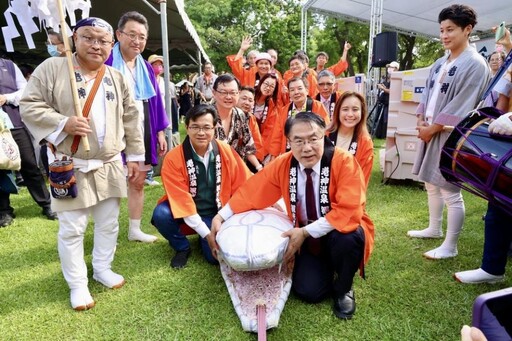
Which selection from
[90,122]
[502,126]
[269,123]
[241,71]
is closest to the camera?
[502,126]

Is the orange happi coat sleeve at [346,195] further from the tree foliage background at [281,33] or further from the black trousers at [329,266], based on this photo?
the tree foliage background at [281,33]

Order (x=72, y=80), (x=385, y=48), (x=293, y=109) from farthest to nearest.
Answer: (x=385, y=48) → (x=293, y=109) → (x=72, y=80)

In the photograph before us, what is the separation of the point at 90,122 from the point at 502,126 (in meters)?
2.30

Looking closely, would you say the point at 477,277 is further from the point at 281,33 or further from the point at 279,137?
the point at 281,33

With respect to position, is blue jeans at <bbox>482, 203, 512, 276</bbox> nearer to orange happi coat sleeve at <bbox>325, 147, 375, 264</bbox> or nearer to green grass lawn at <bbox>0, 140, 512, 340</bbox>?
green grass lawn at <bbox>0, 140, 512, 340</bbox>

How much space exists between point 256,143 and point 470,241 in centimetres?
227

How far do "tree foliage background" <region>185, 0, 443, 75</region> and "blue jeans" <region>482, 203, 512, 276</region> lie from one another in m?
20.4

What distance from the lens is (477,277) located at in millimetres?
2459

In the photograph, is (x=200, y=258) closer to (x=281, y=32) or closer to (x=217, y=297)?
(x=217, y=297)

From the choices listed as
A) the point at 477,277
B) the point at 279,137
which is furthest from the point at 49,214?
the point at 477,277

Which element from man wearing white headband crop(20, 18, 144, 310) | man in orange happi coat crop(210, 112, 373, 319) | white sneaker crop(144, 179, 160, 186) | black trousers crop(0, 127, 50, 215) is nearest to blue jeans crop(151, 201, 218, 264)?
man wearing white headband crop(20, 18, 144, 310)

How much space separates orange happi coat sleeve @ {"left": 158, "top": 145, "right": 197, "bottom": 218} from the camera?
267 centimetres

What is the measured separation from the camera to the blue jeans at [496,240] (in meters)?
2.30

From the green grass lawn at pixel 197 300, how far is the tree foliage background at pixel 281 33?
→ 796 inches
